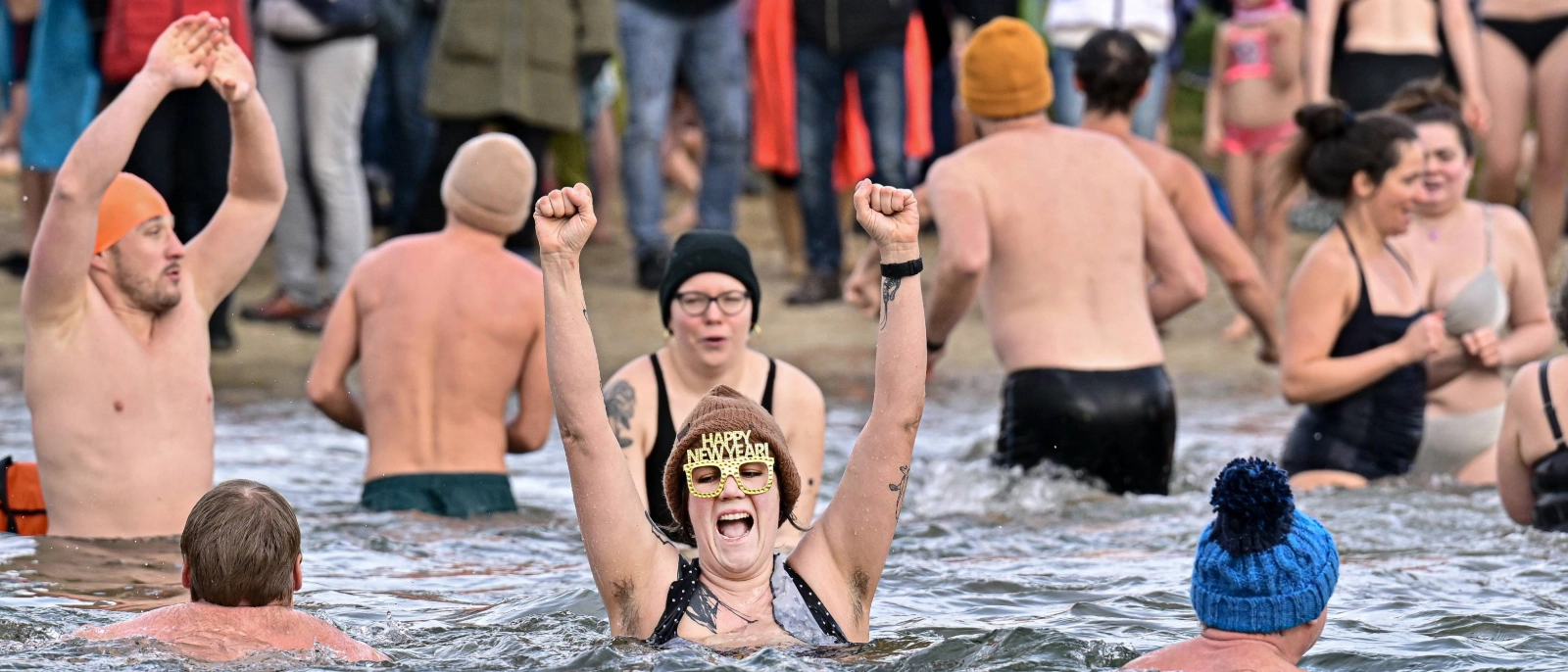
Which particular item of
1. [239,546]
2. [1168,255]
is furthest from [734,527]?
[1168,255]

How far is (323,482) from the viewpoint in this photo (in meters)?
8.16

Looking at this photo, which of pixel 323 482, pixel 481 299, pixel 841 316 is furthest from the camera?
pixel 841 316

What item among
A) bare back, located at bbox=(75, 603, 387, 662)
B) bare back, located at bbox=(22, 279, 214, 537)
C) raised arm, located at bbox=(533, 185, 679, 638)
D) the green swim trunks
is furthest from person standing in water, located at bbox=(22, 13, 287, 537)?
raised arm, located at bbox=(533, 185, 679, 638)

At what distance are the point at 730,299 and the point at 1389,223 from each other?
112 inches

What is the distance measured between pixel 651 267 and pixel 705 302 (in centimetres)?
627

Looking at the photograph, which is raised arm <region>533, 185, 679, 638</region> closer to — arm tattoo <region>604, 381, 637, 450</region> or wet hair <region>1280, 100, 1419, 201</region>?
arm tattoo <region>604, 381, 637, 450</region>

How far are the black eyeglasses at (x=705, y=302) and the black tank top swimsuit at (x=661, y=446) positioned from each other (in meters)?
0.19

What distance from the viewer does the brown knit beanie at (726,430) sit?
4359 millimetres

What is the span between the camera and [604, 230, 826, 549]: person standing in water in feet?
18.5

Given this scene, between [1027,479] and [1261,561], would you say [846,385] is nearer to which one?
[1027,479]

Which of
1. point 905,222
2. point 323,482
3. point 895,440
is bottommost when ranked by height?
point 323,482

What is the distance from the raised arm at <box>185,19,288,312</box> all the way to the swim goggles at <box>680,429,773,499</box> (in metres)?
2.28

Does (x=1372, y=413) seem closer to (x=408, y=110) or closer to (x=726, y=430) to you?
(x=726, y=430)

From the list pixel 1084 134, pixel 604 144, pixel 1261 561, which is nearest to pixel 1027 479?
pixel 1084 134
